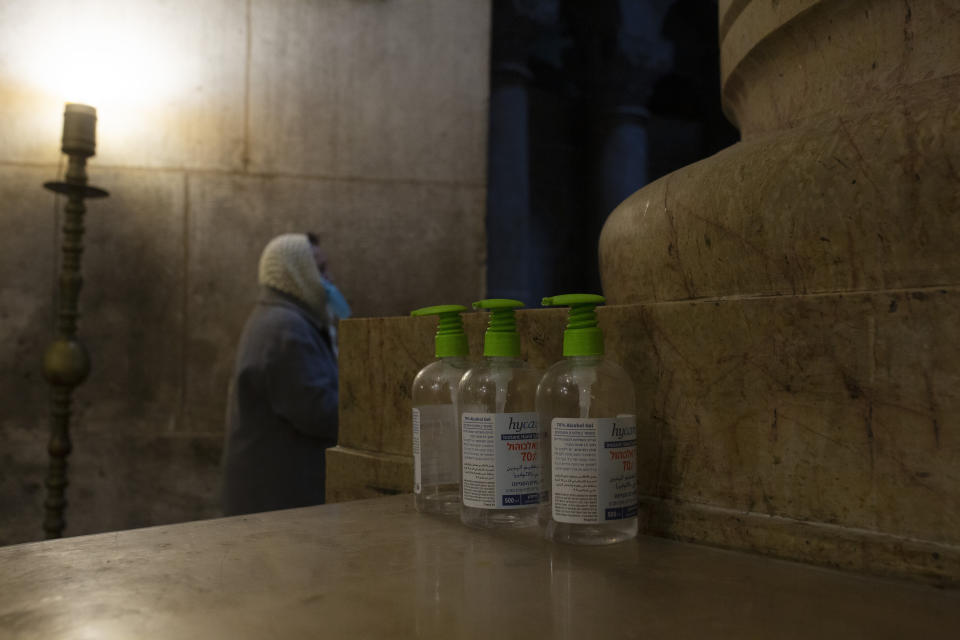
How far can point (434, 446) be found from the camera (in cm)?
120

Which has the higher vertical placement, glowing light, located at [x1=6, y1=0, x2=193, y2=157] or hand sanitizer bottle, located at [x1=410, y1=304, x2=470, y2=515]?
glowing light, located at [x1=6, y1=0, x2=193, y2=157]

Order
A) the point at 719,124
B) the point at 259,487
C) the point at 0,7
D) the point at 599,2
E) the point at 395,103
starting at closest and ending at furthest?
the point at 259,487, the point at 0,7, the point at 395,103, the point at 599,2, the point at 719,124

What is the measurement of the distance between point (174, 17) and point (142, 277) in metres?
1.09

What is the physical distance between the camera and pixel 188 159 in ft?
10.7

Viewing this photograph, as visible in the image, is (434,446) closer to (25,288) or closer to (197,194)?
(197,194)

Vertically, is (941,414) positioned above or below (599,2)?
below

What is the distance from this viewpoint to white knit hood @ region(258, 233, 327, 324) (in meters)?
2.85

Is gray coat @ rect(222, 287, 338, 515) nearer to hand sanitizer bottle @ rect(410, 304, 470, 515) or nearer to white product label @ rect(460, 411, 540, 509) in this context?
hand sanitizer bottle @ rect(410, 304, 470, 515)

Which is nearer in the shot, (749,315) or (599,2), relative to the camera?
(749,315)

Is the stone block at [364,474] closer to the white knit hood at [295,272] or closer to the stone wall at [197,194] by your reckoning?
the white knit hood at [295,272]

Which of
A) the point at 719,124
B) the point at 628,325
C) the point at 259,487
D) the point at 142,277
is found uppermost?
the point at 719,124

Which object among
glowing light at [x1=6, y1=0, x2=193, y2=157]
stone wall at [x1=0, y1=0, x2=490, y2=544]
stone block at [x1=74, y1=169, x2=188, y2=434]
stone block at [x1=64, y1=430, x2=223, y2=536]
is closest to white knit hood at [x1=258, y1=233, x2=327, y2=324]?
stone wall at [x1=0, y1=0, x2=490, y2=544]

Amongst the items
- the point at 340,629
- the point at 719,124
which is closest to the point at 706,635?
the point at 340,629

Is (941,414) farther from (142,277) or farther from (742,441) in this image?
(142,277)
